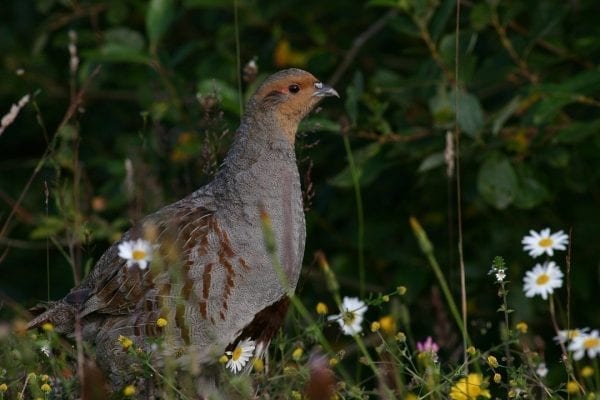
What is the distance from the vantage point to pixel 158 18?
560 centimetres

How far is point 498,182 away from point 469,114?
1.09ft

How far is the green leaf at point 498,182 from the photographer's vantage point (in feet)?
17.0

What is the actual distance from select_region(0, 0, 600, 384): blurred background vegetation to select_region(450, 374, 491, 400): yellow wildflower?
150 cm

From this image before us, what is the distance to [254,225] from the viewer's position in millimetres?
4113

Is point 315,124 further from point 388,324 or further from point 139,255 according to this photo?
point 388,324

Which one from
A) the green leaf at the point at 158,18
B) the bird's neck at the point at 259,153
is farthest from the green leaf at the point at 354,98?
the green leaf at the point at 158,18

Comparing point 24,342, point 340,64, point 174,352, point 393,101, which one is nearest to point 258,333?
point 174,352

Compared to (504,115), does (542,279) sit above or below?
above

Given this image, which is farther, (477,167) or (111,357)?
(477,167)

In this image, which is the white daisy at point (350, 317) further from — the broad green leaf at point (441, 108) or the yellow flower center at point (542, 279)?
the broad green leaf at point (441, 108)

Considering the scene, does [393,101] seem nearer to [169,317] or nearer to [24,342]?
[169,317]

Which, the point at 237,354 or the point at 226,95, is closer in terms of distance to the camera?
the point at 237,354

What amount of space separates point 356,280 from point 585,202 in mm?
1209

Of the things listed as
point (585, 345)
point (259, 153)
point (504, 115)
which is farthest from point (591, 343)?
point (504, 115)
